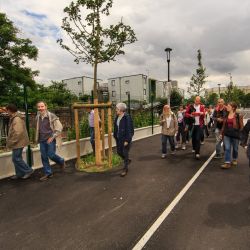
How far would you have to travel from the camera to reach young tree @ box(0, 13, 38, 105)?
26.2 metres

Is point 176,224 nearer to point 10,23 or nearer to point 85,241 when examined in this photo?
point 85,241

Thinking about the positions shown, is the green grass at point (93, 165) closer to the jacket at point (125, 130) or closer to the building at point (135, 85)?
the jacket at point (125, 130)

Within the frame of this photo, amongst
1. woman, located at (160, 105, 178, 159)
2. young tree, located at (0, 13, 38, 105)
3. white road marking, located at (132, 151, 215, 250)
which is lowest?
white road marking, located at (132, 151, 215, 250)

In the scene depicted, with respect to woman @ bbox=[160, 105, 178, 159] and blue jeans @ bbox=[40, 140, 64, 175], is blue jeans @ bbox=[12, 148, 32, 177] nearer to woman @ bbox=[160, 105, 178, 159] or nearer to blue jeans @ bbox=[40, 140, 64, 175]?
blue jeans @ bbox=[40, 140, 64, 175]

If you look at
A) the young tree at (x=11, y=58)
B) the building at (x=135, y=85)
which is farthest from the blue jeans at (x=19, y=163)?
the building at (x=135, y=85)

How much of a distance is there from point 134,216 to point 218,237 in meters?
1.33

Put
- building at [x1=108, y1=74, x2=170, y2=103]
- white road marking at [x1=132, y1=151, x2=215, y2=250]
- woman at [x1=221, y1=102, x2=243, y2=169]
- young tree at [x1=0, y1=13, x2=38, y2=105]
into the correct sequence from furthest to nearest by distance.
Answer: building at [x1=108, y1=74, x2=170, y2=103] < young tree at [x1=0, y1=13, x2=38, y2=105] < woman at [x1=221, y1=102, x2=243, y2=169] < white road marking at [x1=132, y1=151, x2=215, y2=250]

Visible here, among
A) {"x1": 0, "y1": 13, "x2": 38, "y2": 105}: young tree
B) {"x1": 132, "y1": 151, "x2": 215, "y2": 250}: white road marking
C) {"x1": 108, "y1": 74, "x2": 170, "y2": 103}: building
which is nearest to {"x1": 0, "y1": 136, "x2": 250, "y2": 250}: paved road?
{"x1": 132, "y1": 151, "x2": 215, "y2": 250}: white road marking

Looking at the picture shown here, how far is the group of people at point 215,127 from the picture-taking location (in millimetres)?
7180

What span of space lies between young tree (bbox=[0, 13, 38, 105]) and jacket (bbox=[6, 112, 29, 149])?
20.5 m

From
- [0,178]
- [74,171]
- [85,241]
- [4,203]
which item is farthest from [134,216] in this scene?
[0,178]

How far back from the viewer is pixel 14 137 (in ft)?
21.6

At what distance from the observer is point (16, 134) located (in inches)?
259

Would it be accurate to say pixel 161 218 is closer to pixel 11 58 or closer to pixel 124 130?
pixel 124 130
